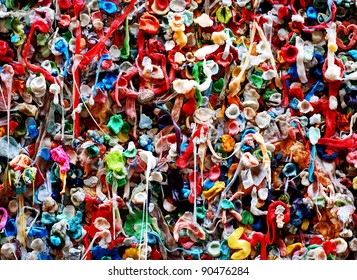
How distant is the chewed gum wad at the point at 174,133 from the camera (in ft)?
4.05

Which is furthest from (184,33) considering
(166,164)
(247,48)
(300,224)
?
(300,224)

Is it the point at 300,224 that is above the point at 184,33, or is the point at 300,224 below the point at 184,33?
below

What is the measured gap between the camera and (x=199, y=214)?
1241 millimetres

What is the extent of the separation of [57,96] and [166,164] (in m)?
0.25

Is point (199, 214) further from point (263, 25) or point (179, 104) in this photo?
point (263, 25)

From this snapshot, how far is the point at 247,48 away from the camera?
1.26 m

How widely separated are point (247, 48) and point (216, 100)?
0.12m

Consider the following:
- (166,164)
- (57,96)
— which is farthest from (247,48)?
(57,96)

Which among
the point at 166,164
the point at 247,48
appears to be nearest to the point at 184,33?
the point at 247,48

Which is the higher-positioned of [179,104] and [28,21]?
[28,21]

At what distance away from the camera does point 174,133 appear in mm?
1250

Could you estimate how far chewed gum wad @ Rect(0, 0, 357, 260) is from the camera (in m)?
1.23
